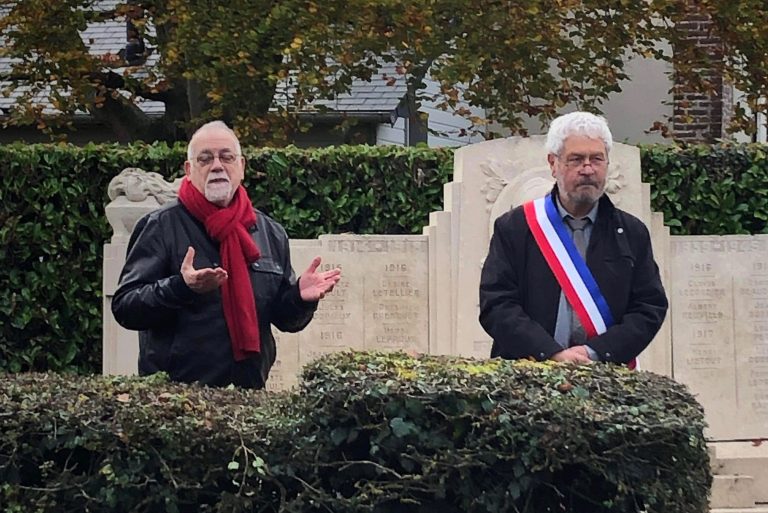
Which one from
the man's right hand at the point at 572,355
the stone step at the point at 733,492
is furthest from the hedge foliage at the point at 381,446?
the stone step at the point at 733,492

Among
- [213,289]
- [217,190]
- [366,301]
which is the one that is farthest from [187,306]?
[366,301]

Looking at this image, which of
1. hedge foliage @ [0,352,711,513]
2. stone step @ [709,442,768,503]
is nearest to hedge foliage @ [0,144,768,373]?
stone step @ [709,442,768,503]

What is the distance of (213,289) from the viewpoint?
479 cm

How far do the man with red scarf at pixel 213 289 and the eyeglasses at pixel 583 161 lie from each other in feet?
3.37

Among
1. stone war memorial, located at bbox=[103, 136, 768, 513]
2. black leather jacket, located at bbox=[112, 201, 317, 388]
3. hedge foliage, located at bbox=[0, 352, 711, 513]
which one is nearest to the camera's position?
hedge foliage, located at bbox=[0, 352, 711, 513]

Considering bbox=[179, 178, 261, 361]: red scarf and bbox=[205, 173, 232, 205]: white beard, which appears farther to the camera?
bbox=[205, 173, 232, 205]: white beard

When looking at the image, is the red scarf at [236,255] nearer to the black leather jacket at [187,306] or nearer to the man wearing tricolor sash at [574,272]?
the black leather jacket at [187,306]

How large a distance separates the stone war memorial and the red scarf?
2844 millimetres

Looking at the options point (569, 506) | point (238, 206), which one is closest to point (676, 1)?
point (238, 206)

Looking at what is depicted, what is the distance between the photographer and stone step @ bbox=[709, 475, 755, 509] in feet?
23.5

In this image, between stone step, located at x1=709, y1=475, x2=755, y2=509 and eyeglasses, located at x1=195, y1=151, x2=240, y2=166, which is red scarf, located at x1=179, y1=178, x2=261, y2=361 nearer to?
eyeglasses, located at x1=195, y1=151, x2=240, y2=166

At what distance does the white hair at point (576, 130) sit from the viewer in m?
4.80

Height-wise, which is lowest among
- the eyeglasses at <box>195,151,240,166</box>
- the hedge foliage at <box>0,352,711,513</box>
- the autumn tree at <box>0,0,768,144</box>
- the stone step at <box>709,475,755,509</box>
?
the stone step at <box>709,475,755,509</box>

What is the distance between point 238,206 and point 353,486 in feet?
5.87
